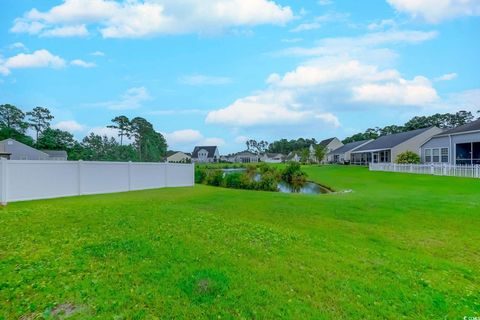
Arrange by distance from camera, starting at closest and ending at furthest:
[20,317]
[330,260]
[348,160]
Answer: [20,317], [330,260], [348,160]

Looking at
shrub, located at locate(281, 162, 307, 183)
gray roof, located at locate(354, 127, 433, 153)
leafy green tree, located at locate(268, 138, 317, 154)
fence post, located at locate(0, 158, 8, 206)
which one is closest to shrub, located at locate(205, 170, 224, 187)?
shrub, located at locate(281, 162, 307, 183)

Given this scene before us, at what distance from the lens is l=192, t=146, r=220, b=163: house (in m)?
87.9

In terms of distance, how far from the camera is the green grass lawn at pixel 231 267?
9.92 feet

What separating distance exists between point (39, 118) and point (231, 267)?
58185 mm

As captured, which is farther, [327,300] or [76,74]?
[76,74]

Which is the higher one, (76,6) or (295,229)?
(76,6)

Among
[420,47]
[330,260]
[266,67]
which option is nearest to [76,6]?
[266,67]

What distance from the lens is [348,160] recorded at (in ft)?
184

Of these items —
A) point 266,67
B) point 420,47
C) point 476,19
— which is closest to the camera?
point 476,19

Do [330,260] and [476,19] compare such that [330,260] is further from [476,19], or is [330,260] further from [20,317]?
[476,19]

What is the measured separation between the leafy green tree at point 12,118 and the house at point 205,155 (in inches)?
1801

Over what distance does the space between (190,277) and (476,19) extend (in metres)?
17.8

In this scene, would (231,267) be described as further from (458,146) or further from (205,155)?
(205,155)

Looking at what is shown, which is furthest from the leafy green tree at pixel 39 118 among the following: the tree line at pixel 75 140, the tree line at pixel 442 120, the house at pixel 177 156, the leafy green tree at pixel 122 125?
the tree line at pixel 442 120
